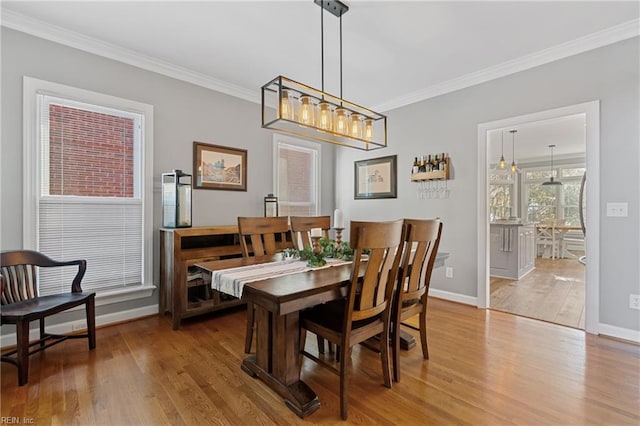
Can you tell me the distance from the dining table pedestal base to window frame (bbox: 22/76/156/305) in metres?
1.88

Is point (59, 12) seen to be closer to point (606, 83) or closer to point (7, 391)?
point (7, 391)

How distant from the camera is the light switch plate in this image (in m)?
2.62

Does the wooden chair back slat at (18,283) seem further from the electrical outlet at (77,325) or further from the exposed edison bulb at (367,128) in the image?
the exposed edison bulb at (367,128)

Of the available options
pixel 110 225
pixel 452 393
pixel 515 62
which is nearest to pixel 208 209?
pixel 110 225

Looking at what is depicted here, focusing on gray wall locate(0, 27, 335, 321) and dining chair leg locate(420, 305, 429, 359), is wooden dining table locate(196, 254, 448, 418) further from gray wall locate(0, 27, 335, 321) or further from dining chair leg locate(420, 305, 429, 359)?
gray wall locate(0, 27, 335, 321)

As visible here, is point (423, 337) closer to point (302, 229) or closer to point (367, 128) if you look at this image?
point (302, 229)

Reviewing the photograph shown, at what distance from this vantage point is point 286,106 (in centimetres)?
209

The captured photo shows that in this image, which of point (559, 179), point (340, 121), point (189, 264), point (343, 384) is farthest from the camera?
point (559, 179)

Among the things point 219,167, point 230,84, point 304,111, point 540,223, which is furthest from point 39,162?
point 540,223

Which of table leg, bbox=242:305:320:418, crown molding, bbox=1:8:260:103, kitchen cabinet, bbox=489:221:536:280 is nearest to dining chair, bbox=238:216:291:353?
table leg, bbox=242:305:320:418

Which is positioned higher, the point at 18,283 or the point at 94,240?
the point at 94,240

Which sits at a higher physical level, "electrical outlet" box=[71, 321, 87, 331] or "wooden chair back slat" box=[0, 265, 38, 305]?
"wooden chair back slat" box=[0, 265, 38, 305]

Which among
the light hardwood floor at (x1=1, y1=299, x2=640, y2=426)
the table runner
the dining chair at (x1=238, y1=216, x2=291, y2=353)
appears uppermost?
the dining chair at (x1=238, y1=216, x2=291, y2=353)

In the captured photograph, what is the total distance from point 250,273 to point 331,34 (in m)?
2.22
